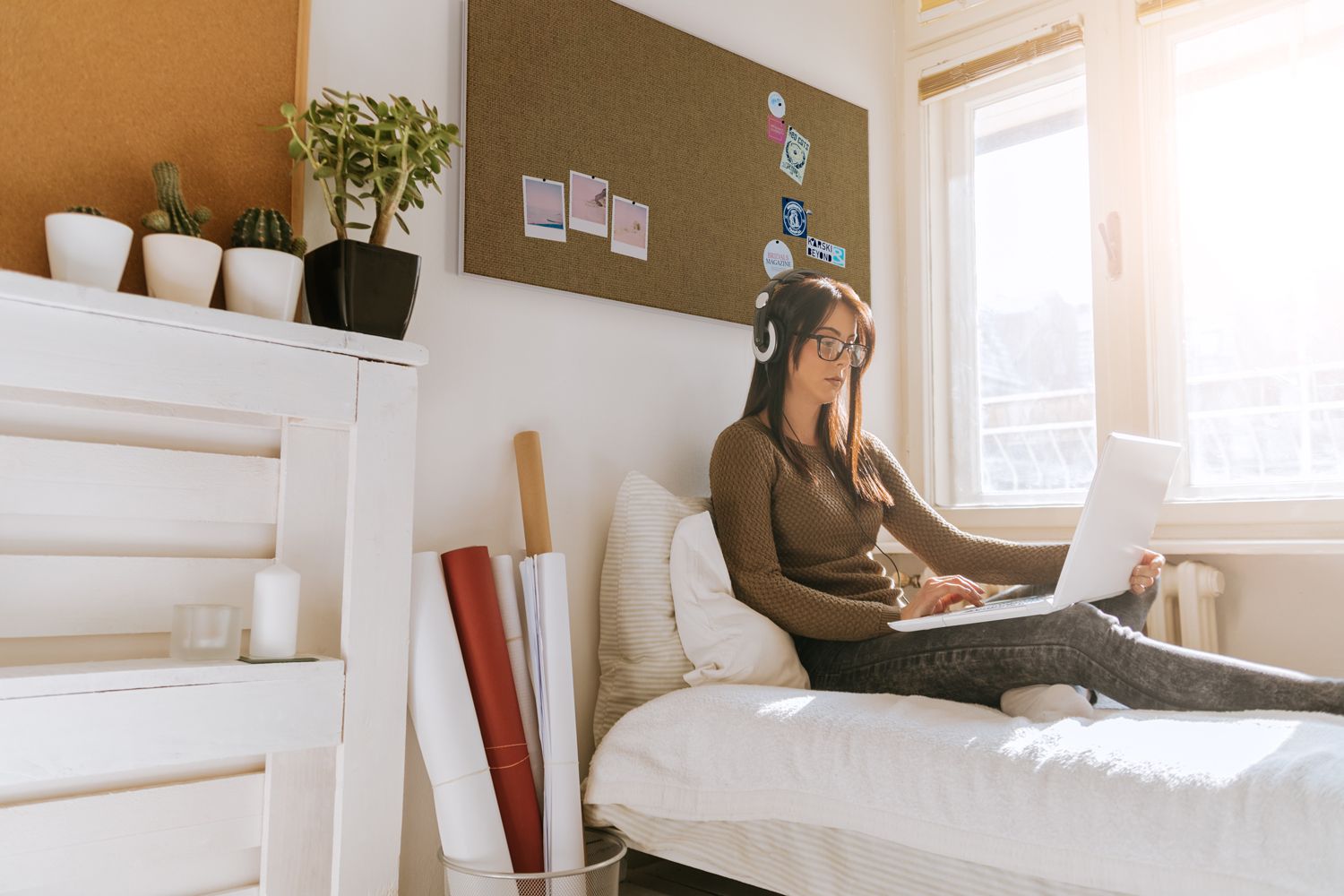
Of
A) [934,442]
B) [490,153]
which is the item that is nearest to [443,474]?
[490,153]

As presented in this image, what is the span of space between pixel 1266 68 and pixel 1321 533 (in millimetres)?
1003

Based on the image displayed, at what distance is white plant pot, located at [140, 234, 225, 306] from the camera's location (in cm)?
126

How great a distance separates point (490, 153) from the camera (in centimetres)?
177

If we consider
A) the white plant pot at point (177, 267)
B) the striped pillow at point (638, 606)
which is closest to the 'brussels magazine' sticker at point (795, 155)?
the striped pillow at point (638, 606)

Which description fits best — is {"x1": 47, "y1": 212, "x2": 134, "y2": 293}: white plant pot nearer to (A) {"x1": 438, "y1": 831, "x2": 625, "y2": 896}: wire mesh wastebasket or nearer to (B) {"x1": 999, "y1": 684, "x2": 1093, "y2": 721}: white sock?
(A) {"x1": 438, "y1": 831, "x2": 625, "y2": 896}: wire mesh wastebasket

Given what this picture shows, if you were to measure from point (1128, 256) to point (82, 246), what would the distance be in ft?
6.76

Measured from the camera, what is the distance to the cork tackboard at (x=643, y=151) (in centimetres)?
178

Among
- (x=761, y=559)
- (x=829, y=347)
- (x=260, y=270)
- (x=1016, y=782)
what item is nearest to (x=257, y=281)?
(x=260, y=270)

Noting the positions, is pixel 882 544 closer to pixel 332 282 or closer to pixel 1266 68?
pixel 1266 68

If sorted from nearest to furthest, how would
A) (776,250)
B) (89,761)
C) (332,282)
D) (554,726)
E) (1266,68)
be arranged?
(89,761) < (332,282) < (554,726) < (1266,68) < (776,250)

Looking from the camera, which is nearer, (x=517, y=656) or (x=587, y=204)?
(x=517, y=656)

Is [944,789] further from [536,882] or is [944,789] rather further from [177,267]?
[177,267]

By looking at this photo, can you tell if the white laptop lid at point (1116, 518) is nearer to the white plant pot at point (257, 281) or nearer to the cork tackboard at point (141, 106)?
the white plant pot at point (257, 281)

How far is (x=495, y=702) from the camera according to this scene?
1.53 metres
